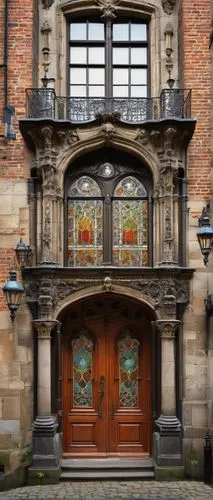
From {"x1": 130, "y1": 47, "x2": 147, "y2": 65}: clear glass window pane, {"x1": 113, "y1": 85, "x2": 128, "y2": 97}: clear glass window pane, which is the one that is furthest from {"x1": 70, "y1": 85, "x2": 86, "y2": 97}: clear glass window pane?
{"x1": 130, "y1": 47, "x2": 147, "y2": 65}: clear glass window pane

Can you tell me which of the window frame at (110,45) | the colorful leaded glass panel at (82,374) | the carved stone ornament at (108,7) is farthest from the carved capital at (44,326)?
the carved stone ornament at (108,7)

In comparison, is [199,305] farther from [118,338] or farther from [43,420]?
[43,420]

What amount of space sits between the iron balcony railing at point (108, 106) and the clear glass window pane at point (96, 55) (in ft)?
3.16

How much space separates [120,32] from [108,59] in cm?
66

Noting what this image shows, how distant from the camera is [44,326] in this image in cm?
1251

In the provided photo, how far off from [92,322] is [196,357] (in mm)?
2029

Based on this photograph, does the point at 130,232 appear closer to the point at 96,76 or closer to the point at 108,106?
the point at 108,106

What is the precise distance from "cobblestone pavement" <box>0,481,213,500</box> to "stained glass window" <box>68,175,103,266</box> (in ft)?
12.5

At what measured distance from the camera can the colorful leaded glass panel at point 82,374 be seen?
43.8ft

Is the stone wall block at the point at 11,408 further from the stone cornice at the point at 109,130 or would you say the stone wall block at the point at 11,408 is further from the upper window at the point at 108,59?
the upper window at the point at 108,59

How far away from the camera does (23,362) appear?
12672mm

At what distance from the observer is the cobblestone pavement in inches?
445

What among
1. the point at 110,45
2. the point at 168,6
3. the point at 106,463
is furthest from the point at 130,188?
the point at 106,463

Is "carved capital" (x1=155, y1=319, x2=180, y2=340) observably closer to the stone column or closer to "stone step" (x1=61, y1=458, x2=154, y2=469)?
the stone column
